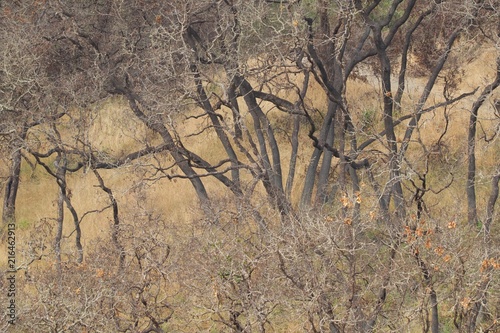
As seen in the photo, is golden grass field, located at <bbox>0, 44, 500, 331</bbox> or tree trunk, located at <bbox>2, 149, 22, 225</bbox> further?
tree trunk, located at <bbox>2, 149, 22, 225</bbox>

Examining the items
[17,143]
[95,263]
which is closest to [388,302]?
[95,263]

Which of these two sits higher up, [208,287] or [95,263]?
[95,263]

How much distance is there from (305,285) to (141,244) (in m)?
2.21

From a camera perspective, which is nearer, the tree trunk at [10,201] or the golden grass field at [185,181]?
the golden grass field at [185,181]

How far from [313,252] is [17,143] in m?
5.50

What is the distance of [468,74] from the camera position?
18.1 meters

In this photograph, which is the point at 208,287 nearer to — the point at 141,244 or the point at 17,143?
the point at 141,244

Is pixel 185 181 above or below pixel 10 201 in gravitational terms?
below

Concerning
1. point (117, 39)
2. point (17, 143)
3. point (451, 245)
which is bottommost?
point (451, 245)

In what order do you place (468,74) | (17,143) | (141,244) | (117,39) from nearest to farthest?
1. (141,244)
2. (17,143)
3. (117,39)
4. (468,74)

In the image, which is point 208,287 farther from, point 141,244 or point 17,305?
point 17,305

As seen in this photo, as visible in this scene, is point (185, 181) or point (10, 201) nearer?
point (185, 181)

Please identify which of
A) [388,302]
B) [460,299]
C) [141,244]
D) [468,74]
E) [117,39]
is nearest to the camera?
[460,299]

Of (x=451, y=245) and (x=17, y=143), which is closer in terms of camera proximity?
(x=451, y=245)
